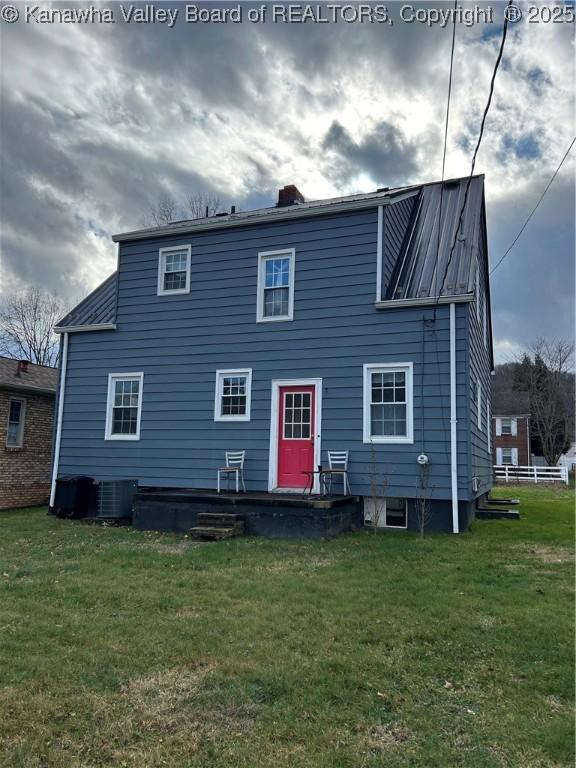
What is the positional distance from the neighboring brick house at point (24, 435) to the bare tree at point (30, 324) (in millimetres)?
15851

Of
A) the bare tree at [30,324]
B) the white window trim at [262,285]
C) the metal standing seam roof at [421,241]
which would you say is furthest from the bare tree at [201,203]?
the white window trim at [262,285]

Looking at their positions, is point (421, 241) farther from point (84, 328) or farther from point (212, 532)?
point (84, 328)

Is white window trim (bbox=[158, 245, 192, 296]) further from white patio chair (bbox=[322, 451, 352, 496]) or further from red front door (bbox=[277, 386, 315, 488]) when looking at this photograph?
white patio chair (bbox=[322, 451, 352, 496])

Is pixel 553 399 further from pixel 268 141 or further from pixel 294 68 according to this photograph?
pixel 294 68

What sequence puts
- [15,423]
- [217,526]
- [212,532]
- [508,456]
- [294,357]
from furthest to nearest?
[508,456], [15,423], [294,357], [217,526], [212,532]

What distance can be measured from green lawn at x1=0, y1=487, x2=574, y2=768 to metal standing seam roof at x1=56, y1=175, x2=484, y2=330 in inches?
205

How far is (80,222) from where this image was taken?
1930 centimetres

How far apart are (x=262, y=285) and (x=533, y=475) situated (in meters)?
22.5

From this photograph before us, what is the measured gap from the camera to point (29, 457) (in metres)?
14.9

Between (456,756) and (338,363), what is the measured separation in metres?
8.13

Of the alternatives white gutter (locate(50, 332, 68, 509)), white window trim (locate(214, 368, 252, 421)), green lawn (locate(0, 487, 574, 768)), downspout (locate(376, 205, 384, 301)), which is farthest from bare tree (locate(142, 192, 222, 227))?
green lawn (locate(0, 487, 574, 768))

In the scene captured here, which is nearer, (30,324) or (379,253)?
(379,253)

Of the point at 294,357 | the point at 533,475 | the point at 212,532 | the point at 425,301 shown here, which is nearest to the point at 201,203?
the point at 294,357

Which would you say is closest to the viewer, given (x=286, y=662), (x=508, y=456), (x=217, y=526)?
(x=286, y=662)
